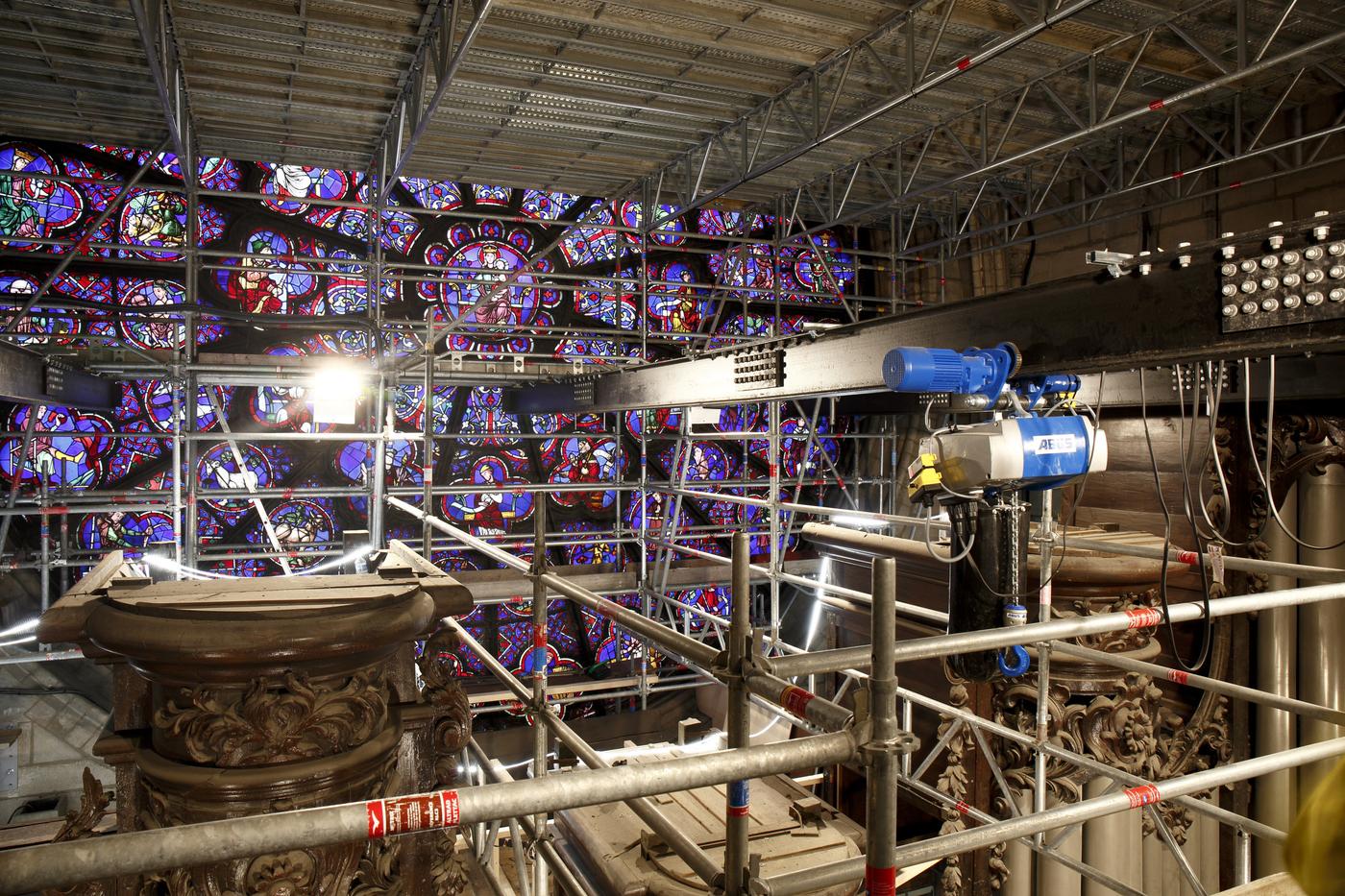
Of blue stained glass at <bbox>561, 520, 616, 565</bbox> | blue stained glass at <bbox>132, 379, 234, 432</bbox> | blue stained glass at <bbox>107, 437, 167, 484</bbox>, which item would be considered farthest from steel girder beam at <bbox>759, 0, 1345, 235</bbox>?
blue stained glass at <bbox>107, 437, 167, 484</bbox>

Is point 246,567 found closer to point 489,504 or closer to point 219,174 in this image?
point 489,504

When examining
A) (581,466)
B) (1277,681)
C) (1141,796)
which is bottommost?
(1277,681)

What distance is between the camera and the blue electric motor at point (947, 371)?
2.52m

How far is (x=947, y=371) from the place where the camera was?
260cm

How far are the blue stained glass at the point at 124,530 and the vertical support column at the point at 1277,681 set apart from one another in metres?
8.84

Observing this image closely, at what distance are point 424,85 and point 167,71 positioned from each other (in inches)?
66.8

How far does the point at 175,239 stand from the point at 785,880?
352 inches

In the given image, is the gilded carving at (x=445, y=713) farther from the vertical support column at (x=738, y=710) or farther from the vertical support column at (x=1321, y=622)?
the vertical support column at (x=1321, y=622)

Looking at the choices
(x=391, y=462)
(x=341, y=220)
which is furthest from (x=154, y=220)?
(x=391, y=462)

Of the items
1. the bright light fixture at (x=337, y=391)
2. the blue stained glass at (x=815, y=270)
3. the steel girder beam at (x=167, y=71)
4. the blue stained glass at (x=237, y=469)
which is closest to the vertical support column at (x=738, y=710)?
the steel girder beam at (x=167, y=71)

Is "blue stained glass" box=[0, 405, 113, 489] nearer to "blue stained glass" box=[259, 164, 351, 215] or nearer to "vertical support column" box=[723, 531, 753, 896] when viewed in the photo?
"blue stained glass" box=[259, 164, 351, 215]

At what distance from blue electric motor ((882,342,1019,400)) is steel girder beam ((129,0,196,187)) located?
4.08 metres

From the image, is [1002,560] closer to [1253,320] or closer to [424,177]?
[1253,320]

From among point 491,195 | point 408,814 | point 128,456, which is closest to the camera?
point 408,814
